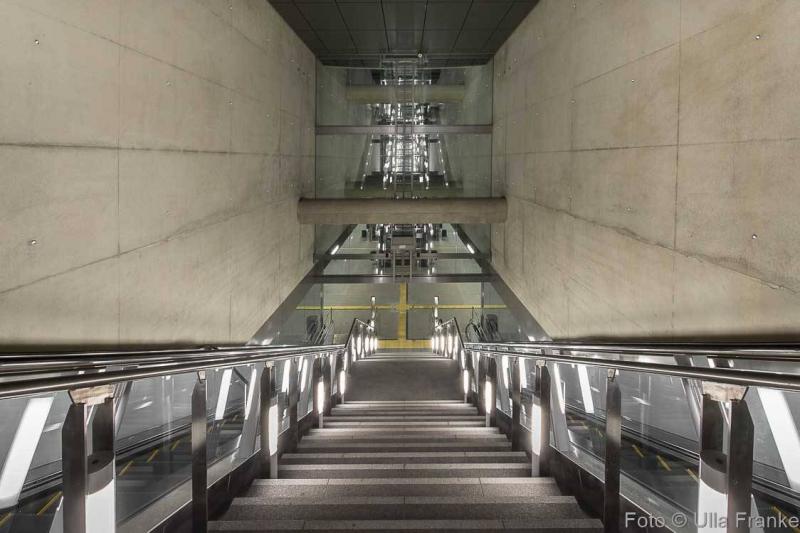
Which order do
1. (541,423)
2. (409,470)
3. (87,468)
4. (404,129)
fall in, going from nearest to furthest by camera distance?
(87,468) → (541,423) → (409,470) → (404,129)

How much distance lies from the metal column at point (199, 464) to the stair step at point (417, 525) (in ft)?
0.31

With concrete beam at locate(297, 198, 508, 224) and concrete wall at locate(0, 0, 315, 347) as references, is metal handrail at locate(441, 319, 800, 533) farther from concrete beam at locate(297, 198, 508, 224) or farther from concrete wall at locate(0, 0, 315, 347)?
concrete beam at locate(297, 198, 508, 224)

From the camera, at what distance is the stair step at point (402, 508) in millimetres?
3053

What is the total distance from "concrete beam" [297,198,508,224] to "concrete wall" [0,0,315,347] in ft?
10.2

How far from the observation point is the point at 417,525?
2785 millimetres

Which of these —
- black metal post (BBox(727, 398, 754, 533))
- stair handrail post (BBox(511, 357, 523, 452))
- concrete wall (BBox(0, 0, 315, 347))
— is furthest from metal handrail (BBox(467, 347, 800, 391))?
concrete wall (BBox(0, 0, 315, 347))

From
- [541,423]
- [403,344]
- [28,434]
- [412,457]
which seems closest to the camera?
[28,434]

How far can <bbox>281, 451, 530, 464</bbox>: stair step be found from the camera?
4.28m

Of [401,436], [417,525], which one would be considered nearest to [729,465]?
[417,525]

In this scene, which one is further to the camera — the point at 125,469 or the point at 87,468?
the point at 125,469

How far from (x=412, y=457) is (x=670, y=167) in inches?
119

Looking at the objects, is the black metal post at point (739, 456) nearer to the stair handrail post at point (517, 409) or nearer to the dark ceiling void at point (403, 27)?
the stair handrail post at point (517, 409)

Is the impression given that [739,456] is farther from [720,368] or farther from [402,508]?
[402,508]

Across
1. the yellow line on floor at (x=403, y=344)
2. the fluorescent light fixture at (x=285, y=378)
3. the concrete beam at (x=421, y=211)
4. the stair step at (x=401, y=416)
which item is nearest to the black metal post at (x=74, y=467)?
the fluorescent light fixture at (x=285, y=378)
